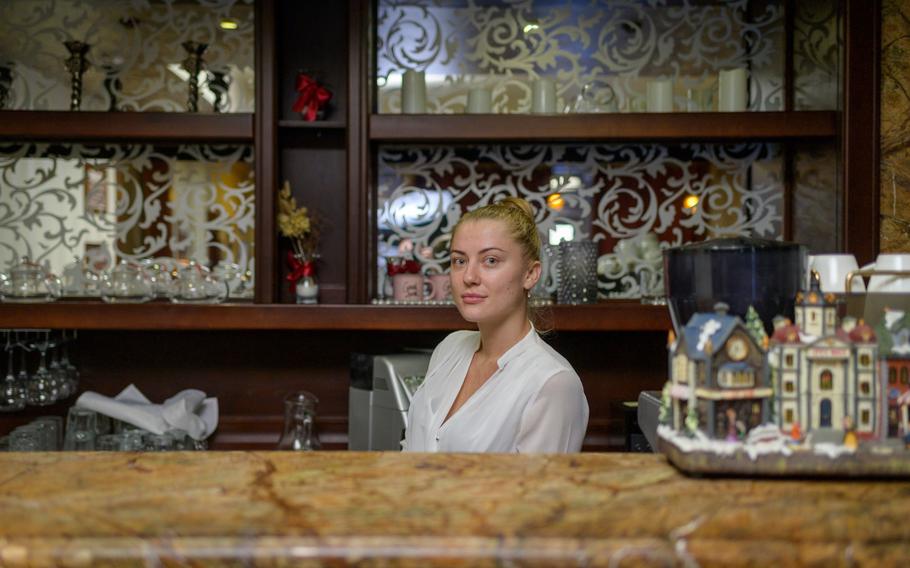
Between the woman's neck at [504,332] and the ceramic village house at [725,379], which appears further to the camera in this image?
the woman's neck at [504,332]

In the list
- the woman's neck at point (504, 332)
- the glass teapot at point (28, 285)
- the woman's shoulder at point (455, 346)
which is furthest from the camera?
the glass teapot at point (28, 285)

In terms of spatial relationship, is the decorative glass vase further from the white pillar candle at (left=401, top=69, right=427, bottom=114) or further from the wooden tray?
the wooden tray

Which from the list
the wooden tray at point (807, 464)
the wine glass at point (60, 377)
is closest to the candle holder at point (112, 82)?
the wine glass at point (60, 377)

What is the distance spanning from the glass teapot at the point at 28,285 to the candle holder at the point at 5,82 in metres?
0.64

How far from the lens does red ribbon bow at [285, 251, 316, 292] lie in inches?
122

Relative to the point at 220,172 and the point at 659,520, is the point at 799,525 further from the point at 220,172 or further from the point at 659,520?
the point at 220,172

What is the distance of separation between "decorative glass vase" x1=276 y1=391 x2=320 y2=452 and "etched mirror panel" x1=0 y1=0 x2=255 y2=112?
3.68 ft

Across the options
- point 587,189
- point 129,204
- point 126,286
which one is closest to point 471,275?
point 587,189

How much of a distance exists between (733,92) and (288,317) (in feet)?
5.83

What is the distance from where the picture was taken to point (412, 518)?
0.96 m

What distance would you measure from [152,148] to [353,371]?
1183 mm

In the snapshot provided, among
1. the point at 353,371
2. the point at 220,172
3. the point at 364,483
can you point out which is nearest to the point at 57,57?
the point at 220,172

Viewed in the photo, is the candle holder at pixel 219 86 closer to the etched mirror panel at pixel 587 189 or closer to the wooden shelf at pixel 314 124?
the wooden shelf at pixel 314 124

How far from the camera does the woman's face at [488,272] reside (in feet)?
6.70
